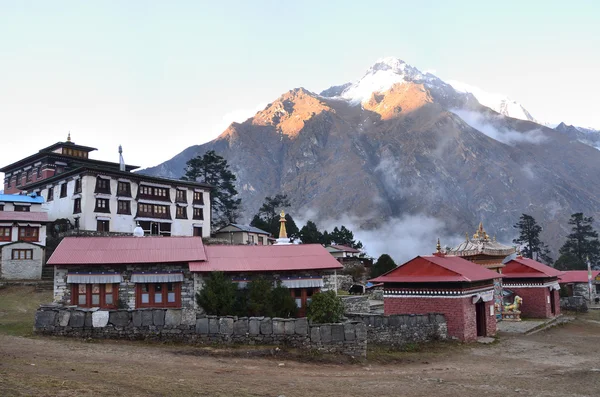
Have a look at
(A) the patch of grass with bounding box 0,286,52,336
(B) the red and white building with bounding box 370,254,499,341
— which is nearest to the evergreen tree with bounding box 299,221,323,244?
(B) the red and white building with bounding box 370,254,499,341

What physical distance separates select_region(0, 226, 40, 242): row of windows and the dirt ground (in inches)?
920

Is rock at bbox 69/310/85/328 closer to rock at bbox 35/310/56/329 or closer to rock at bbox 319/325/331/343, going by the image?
rock at bbox 35/310/56/329

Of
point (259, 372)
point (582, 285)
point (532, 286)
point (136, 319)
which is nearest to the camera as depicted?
point (259, 372)

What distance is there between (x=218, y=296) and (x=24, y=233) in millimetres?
25544

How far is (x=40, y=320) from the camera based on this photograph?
19.9m

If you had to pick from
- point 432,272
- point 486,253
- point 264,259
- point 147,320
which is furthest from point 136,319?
point 486,253

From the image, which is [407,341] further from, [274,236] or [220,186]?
[220,186]

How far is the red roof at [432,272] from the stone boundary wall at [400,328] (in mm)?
2315

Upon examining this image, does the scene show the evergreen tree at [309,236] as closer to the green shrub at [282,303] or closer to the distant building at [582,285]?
the distant building at [582,285]

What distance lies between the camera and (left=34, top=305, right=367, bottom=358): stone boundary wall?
1980cm

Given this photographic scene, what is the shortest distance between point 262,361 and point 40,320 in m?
9.48

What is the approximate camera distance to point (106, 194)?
52.1 m

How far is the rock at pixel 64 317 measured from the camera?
19.8m

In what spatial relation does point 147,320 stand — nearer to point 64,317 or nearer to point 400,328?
point 64,317
